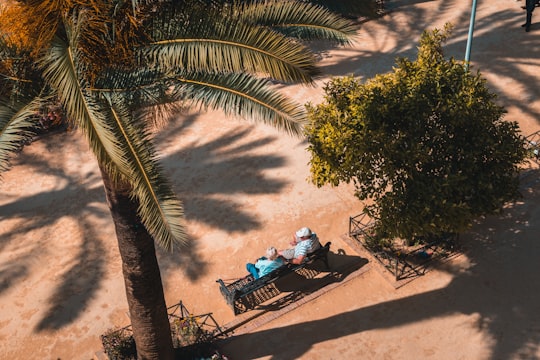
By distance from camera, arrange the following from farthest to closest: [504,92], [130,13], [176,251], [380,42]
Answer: [380,42] → [504,92] → [176,251] → [130,13]

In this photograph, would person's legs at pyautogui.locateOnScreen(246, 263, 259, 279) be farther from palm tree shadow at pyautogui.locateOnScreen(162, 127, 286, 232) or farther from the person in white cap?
palm tree shadow at pyautogui.locateOnScreen(162, 127, 286, 232)

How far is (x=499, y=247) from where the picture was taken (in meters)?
11.4

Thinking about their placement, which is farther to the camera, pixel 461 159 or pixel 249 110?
pixel 461 159

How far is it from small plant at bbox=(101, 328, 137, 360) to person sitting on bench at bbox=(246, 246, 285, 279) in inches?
95.7

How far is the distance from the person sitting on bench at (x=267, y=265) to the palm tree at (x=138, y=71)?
179 inches

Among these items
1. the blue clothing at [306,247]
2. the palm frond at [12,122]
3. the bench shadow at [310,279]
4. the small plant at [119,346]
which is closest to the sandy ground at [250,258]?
the bench shadow at [310,279]

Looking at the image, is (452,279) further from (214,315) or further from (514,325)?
(214,315)

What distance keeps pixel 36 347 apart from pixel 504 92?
1297 centimetres

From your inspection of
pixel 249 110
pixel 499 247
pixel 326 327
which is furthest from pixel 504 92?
pixel 249 110

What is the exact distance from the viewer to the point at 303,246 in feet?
36.0

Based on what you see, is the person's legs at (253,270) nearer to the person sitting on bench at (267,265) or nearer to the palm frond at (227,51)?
the person sitting on bench at (267,265)

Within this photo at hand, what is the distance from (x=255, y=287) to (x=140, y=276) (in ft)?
9.40

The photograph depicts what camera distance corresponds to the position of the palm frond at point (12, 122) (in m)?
6.57

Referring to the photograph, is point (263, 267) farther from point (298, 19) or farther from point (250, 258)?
point (298, 19)
